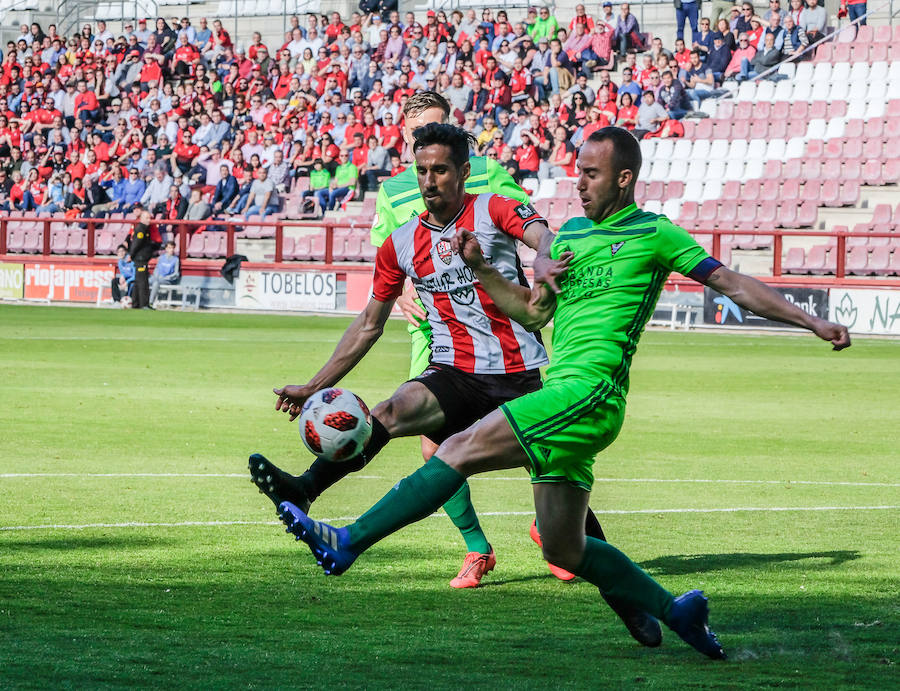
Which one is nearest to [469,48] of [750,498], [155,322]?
[155,322]

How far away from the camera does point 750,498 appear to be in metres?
9.30

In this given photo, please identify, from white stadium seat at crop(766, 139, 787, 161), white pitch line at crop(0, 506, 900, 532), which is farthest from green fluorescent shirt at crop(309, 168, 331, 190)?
white pitch line at crop(0, 506, 900, 532)

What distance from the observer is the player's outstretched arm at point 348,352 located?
602 cm

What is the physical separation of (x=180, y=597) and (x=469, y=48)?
28229 mm

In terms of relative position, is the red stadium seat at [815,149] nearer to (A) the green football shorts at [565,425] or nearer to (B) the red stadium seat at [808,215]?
(B) the red stadium seat at [808,215]

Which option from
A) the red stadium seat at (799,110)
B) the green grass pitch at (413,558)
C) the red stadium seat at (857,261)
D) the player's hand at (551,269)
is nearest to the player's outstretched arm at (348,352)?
the green grass pitch at (413,558)

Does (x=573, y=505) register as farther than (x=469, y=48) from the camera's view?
No

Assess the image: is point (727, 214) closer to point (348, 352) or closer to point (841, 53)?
point (841, 53)

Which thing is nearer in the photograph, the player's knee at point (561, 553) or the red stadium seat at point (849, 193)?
the player's knee at point (561, 553)

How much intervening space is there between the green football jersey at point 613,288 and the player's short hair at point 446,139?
0.83m

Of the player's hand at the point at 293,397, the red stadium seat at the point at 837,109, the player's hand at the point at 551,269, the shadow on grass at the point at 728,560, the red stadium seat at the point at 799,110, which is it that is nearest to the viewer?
the player's hand at the point at 551,269

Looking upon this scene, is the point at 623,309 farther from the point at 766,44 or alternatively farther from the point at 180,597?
the point at 766,44

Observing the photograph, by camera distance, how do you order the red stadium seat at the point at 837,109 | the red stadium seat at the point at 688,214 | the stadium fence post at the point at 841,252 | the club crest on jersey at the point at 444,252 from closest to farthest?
the club crest on jersey at the point at 444,252, the stadium fence post at the point at 841,252, the red stadium seat at the point at 688,214, the red stadium seat at the point at 837,109

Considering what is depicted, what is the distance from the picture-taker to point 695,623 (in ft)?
16.5
